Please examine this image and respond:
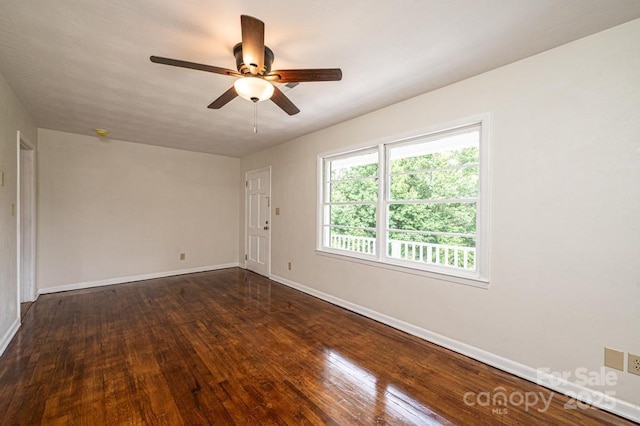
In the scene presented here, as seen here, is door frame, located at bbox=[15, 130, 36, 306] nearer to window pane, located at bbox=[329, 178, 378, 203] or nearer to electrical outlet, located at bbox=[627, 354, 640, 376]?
window pane, located at bbox=[329, 178, 378, 203]

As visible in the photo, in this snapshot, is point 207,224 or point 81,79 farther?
point 207,224

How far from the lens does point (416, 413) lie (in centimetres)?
172

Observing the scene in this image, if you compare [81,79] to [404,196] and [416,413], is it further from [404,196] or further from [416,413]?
[416,413]

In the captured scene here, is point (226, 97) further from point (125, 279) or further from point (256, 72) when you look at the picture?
point (125, 279)

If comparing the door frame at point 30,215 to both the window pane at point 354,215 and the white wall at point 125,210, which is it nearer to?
the white wall at point 125,210

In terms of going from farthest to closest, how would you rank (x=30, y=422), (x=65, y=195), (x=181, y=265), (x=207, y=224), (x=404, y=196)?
1. (x=207, y=224)
2. (x=181, y=265)
3. (x=65, y=195)
4. (x=404, y=196)
5. (x=30, y=422)

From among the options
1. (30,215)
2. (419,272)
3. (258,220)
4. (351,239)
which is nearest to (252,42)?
(419,272)

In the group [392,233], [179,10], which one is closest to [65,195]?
[179,10]

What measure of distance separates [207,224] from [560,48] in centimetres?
565

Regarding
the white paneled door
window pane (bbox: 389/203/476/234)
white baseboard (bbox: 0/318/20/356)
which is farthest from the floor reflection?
the white paneled door

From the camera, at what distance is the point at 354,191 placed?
3.73 metres

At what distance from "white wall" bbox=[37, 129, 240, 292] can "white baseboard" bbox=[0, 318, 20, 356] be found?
5.04 ft

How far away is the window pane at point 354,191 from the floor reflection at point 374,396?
74.8 inches

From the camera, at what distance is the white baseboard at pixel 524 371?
5.71 feet
